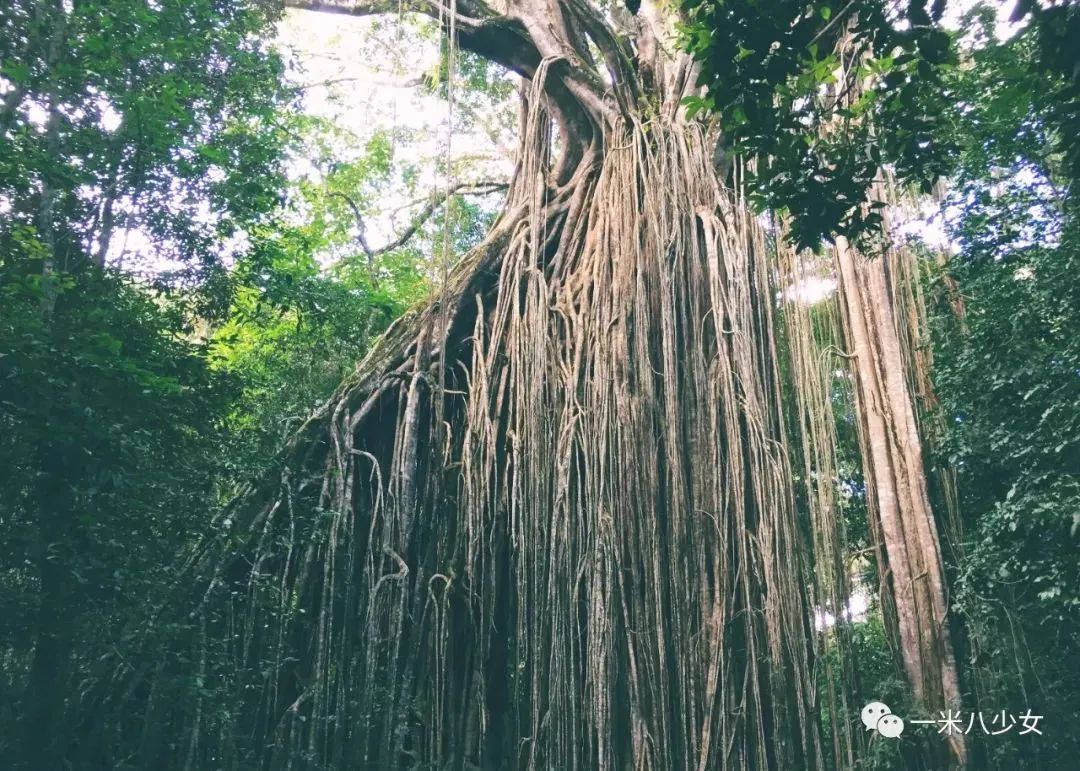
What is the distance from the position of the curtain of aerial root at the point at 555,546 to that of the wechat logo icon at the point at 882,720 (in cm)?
109

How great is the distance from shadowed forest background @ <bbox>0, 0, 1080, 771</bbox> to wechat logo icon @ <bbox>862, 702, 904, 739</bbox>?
8cm

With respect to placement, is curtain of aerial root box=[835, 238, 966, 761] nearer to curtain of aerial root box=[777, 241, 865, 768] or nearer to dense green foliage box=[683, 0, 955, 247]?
curtain of aerial root box=[777, 241, 865, 768]

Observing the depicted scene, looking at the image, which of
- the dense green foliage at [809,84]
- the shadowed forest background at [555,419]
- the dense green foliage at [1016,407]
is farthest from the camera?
the dense green foliage at [1016,407]

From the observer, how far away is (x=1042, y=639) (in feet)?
18.2

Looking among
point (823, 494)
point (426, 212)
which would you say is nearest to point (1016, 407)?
point (823, 494)

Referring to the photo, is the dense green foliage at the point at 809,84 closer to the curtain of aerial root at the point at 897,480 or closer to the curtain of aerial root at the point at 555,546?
the curtain of aerial root at the point at 555,546

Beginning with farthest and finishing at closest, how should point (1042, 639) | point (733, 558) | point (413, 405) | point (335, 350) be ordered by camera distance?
point (335, 350)
point (1042, 639)
point (413, 405)
point (733, 558)

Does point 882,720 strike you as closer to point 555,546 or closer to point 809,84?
point 555,546

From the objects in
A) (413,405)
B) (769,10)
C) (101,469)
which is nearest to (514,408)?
(413,405)

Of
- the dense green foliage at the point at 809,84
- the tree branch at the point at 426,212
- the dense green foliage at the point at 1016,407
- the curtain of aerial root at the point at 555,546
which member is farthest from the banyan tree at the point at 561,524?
the tree branch at the point at 426,212

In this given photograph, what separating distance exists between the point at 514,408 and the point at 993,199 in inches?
118

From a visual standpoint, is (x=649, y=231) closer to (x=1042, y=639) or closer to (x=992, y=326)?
(x=992, y=326)

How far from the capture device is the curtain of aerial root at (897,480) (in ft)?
18.4

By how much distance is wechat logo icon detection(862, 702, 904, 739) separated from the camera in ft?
17.9
